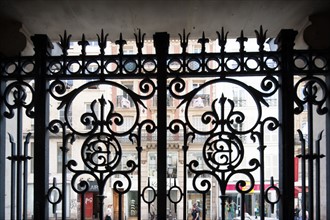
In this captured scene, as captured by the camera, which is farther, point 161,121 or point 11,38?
point 11,38

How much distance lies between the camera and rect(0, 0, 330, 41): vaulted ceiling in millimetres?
2721

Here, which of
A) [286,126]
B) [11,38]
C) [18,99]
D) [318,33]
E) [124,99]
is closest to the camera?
[286,126]

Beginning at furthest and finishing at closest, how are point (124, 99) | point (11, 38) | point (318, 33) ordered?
point (124, 99), point (11, 38), point (318, 33)

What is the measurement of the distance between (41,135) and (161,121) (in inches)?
30.7

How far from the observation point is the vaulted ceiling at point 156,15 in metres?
2.72

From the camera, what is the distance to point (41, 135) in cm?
261

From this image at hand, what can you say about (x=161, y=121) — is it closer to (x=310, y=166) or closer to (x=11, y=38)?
(x=310, y=166)

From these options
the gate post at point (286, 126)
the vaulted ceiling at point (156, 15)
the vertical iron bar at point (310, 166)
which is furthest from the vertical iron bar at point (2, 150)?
the vertical iron bar at point (310, 166)

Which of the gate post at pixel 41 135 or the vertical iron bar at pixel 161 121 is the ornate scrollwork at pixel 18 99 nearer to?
the gate post at pixel 41 135

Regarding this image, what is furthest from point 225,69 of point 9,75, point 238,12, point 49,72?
point 9,75

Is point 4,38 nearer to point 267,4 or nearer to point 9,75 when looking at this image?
point 9,75

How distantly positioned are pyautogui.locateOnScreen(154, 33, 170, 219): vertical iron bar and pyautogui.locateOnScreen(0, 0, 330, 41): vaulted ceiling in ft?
1.05

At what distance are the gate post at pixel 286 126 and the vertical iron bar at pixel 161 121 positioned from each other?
2.40 ft

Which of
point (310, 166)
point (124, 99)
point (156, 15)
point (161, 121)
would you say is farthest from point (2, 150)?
point (124, 99)
